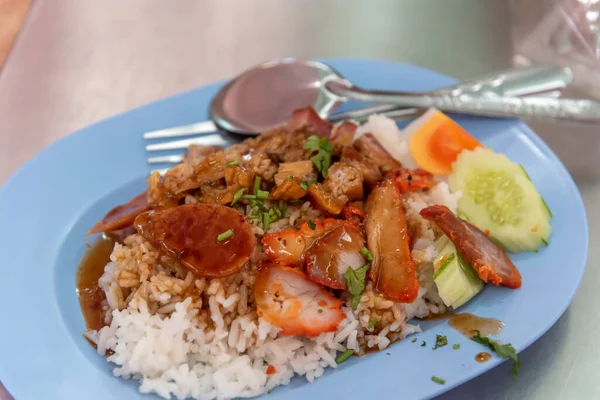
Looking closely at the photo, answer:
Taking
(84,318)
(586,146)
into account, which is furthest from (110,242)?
(586,146)

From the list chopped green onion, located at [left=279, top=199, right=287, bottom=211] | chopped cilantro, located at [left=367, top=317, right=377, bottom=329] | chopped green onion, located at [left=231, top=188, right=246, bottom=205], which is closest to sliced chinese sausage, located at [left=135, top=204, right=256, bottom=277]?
chopped green onion, located at [left=231, top=188, right=246, bottom=205]

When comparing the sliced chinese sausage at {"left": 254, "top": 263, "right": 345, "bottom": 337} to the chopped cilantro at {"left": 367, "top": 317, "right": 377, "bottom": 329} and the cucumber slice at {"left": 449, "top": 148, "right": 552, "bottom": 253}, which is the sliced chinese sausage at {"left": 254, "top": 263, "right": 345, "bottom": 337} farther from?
the cucumber slice at {"left": 449, "top": 148, "right": 552, "bottom": 253}

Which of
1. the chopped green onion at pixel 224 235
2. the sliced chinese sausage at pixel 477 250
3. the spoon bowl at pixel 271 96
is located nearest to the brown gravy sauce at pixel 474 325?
the sliced chinese sausage at pixel 477 250

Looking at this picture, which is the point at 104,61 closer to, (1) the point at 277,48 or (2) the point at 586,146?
(1) the point at 277,48

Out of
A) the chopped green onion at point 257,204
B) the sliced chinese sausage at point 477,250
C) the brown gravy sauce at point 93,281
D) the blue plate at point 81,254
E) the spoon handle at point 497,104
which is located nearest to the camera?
the blue plate at point 81,254

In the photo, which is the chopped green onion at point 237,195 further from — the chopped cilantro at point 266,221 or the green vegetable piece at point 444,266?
the green vegetable piece at point 444,266
